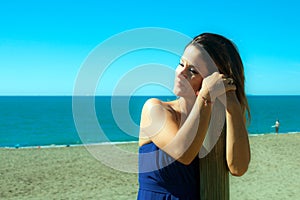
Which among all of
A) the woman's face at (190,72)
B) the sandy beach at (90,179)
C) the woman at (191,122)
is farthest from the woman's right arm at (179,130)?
the sandy beach at (90,179)

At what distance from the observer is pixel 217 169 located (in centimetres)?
137

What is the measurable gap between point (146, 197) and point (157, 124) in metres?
0.30

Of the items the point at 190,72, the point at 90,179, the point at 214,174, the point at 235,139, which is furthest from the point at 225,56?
the point at 90,179

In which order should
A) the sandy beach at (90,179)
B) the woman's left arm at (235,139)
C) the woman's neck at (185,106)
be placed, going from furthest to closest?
1. the sandy beach at (90,179)
2. the woman's neck at (185,106)
3. the woman's left arm at (235,139)

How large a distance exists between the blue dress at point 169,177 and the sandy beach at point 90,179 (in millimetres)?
6745

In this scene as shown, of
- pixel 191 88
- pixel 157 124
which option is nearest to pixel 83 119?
pixel 157 124

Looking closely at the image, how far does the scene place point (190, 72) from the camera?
1.36 meters

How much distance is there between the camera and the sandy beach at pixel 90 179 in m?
8.28

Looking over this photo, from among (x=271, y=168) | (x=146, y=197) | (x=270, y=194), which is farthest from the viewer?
(x=271, y=168)

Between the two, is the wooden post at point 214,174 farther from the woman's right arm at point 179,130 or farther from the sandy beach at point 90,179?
the sandy beach at point 90,179

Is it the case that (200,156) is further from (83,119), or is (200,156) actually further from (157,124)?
(83,119)

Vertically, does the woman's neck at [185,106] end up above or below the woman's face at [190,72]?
below

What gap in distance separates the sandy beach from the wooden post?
684 cm

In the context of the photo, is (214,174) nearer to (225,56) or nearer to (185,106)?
(185,106)
